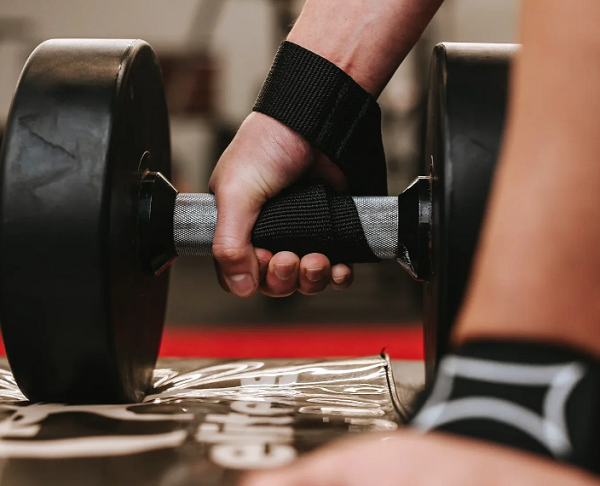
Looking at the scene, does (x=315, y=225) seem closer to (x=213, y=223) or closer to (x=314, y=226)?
(x=314, y=226)

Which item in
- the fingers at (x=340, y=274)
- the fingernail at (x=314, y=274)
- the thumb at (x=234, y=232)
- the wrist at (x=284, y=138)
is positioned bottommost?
the fingers at (x=340, y=274)

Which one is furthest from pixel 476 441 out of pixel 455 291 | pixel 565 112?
pixel 455 291

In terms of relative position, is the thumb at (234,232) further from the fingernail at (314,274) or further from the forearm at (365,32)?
the forearm at (365,32)

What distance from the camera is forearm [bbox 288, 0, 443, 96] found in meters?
0.77

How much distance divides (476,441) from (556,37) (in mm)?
219

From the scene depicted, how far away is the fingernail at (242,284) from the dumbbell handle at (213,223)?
6 cm

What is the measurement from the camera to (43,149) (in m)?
0.60

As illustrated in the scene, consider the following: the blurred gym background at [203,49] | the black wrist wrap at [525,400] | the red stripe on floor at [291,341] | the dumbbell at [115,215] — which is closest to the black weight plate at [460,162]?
the dumbbell at [115,215]

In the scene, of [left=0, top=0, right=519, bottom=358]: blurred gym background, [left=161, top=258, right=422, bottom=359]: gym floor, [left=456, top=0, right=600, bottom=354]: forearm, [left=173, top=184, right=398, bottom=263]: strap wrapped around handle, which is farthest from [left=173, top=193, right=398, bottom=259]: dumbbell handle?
[left=0, top=0, right=519, bottom=358]: blurred gym background

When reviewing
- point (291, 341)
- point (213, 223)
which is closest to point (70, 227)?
point (213, 223)

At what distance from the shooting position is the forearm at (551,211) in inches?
12.8

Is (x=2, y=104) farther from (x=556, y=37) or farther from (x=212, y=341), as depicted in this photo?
(x=556, y=37)

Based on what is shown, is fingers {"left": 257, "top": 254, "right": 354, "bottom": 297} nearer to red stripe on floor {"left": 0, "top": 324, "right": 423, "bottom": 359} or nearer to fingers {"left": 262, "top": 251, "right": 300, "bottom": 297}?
fingers {"left": 262, "top": 251, "right": 300, "bottom": 297}

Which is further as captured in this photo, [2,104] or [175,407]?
[2,104]
